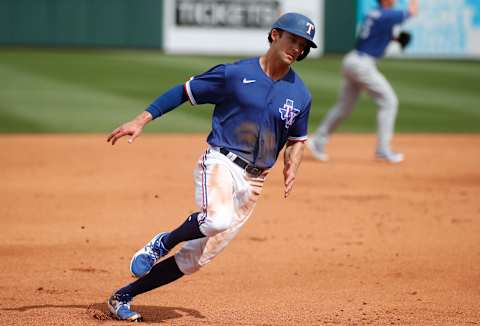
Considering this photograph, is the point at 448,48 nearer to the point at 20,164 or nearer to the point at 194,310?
the point at 20,164

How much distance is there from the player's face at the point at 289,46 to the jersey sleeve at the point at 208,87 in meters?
0.35

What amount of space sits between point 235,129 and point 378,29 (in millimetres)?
7424

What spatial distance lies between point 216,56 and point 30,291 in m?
18.5

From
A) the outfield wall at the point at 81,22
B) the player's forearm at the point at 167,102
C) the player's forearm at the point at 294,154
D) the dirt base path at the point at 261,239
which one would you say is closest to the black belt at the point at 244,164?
the player's forearm at the point at 294,154

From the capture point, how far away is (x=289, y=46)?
568 centimetres

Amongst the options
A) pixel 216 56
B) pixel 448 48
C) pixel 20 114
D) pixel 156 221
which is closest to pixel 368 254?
pixel 156 221

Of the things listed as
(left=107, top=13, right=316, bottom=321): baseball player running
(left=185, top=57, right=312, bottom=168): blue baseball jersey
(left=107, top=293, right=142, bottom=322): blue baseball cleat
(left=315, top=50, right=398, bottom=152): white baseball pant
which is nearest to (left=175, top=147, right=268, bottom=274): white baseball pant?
(left=107, top=13, right=316, bottom=321): baseball player running

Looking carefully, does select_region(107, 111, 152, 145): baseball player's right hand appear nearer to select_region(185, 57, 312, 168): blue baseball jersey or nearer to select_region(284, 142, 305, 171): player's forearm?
select_region(185, 57, 312, 168): blue baseball jersey

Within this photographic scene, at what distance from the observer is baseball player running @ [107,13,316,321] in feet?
18.6

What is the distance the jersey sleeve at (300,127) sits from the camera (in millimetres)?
5879

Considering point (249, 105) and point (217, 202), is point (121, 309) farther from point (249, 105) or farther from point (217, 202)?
point (249, 105)

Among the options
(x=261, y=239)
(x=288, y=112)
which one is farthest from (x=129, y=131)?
(x=261, y=239)

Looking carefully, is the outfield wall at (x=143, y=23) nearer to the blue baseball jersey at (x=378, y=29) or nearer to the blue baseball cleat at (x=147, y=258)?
the blue baseball jersey at (x=378, y=29)

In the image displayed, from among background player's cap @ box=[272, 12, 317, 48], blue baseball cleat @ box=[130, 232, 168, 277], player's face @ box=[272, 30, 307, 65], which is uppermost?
background player's cap @ box=[272, 12, 317, 48]
